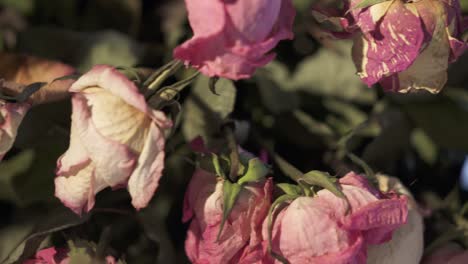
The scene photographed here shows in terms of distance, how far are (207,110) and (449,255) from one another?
0.15 m

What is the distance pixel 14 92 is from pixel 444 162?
30cm

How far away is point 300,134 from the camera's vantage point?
1.75 feet

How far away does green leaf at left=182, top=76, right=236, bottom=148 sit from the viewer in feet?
1.51

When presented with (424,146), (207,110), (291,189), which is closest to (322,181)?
(291,189)

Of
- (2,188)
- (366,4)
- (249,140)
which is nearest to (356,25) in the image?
(366,4)

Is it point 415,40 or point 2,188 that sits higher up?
point 415,40

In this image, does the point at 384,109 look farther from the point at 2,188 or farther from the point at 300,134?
the point at 2,188

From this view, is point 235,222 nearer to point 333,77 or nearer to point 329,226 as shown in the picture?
point 329,226

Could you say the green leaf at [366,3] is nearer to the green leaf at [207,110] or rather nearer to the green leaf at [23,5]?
the green leaf at [207,110]

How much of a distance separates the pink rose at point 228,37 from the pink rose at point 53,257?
117 mm

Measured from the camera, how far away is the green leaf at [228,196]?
0.37m

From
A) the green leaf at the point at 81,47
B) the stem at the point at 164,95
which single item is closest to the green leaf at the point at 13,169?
the green leaf at the point at 81,47

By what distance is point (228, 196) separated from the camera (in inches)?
14.8

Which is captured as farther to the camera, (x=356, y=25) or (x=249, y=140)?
(x=249, y=140)
